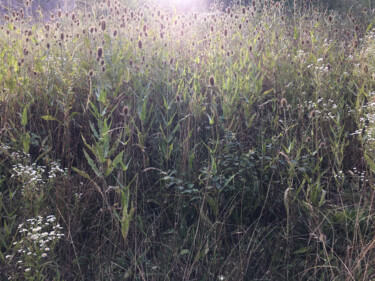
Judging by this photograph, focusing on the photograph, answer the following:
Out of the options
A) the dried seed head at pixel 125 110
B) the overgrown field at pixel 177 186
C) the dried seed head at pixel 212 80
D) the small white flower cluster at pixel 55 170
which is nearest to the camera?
the overgrown field at pixel 177 186

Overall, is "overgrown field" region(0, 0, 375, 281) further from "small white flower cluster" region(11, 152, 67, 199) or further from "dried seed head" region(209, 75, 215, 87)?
"dried seed head" region(209, 75, 215, 87)

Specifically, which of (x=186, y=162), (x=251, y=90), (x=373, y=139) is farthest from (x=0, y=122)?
(x=373, y=139)

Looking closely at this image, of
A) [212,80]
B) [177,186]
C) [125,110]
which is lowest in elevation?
[177,186]

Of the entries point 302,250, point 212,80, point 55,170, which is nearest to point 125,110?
point 55,170

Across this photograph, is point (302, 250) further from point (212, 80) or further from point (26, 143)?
point (26, 143)

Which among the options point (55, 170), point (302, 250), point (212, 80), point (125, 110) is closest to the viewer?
point (302, 250)

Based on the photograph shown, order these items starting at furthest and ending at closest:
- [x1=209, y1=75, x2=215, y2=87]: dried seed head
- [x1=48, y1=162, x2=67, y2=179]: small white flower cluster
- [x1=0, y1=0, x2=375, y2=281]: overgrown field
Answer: [x1=209, y1=75, x2=215, y2=87]: dried seed head, [x1=48, y1=162, x2=67, y2=179]: small white flower cluster, [x1=0, y1=0, x2=375, y2=281]: overgrown field

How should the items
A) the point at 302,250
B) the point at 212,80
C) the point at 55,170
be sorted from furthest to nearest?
the point at 212,80 < the point at 55,170 < the point at 302,250

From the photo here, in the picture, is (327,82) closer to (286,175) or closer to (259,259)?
(286,175)

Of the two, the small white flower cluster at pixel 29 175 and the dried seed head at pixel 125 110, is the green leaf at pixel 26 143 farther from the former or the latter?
the dried seed head at pixel 125 110

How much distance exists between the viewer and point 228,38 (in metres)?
3.84

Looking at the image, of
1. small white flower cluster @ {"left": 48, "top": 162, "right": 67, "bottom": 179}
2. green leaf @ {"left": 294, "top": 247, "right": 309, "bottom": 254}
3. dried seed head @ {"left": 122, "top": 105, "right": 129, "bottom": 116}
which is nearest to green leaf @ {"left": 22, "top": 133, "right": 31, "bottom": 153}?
small white flower cluster @ {"left": 48, "top": 162, "right": 67, "bottom": 179}

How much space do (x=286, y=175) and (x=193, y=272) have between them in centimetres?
81

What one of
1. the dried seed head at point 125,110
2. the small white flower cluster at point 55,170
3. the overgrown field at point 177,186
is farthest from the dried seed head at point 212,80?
the small white flower cluster at point 55,170
